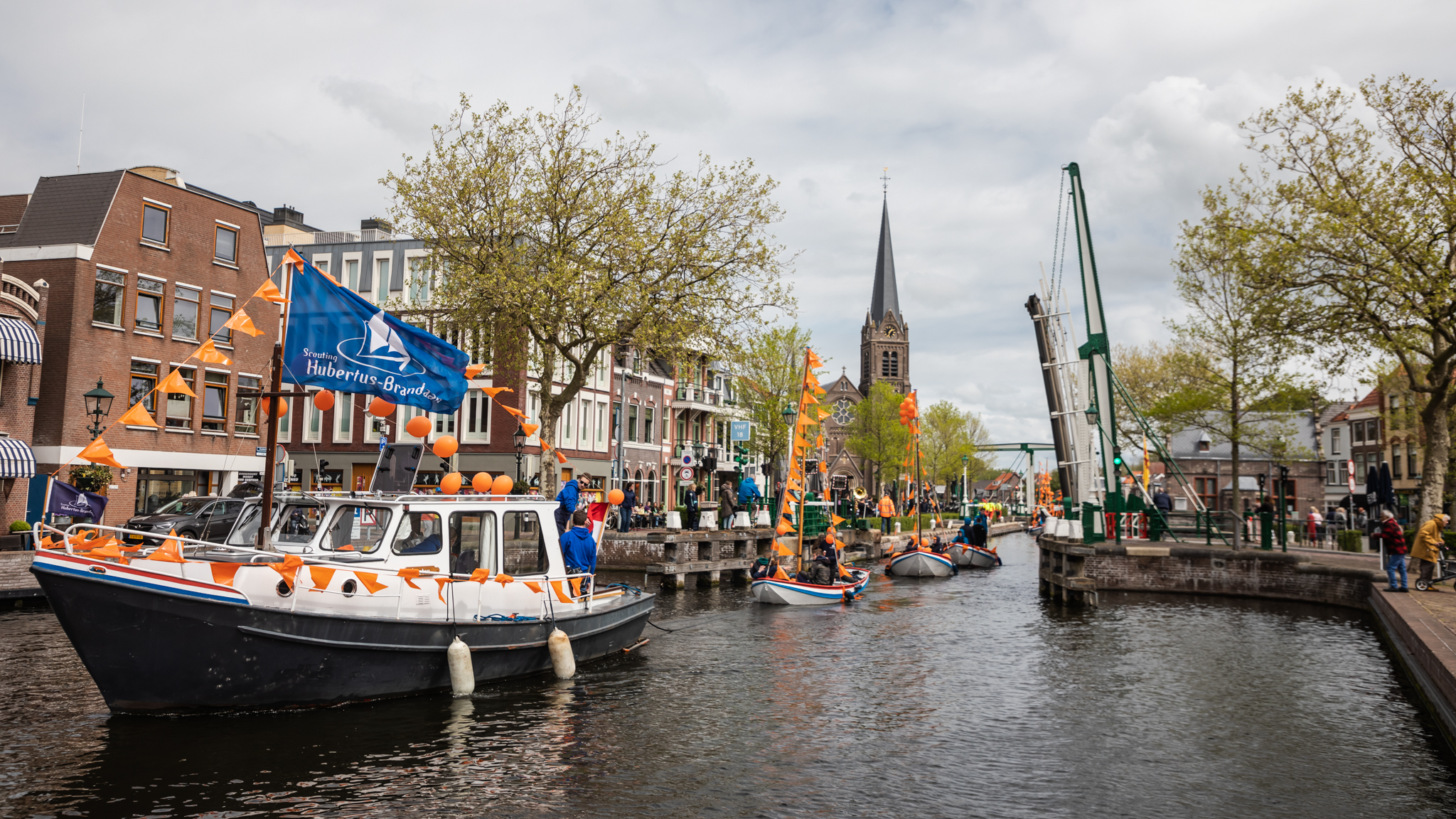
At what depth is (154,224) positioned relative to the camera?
34.3 metres

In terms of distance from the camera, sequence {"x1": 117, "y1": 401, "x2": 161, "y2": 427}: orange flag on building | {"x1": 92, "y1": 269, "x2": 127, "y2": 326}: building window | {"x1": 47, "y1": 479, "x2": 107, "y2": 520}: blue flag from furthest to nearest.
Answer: {"x1": 92, "y1": 269, "x2": 127, "y2": 326}: building window < {"x1": 47, "y1": 479, "x2": 107, "y2": 520}: blue flag < {"x1": 117, "y1": 401, "x2": 161, "y2": 427}: orange flag on building

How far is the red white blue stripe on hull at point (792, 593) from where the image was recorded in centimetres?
2592

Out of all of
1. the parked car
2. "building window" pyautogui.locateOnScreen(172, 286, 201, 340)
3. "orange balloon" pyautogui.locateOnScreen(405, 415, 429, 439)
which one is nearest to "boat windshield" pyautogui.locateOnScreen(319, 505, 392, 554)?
"orange balloon" pyautogui.locateOnScreen(405, 415, 429, 439)

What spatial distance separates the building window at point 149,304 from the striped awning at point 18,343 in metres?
5.60

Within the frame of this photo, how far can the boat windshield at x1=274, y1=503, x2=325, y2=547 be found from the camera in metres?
13.6

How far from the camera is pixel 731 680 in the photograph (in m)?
16.5

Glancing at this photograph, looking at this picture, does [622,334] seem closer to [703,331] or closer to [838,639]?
[703,331]

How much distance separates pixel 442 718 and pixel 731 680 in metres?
5.26

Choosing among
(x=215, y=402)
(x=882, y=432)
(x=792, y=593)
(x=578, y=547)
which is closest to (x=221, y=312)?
(x=215, y=402)

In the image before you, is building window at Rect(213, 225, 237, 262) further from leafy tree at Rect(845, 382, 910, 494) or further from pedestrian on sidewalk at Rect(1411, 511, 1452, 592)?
leafy tree at Rect(845, 382, 910, 494)

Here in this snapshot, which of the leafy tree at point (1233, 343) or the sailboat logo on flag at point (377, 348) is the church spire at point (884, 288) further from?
the sailboat logo on flag at point (377, 348)

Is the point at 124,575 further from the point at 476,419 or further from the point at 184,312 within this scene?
the point at 476,419

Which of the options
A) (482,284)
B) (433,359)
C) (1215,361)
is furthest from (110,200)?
(1215,361)

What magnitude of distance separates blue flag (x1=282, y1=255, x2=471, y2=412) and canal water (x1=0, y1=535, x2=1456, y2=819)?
4.32 m
